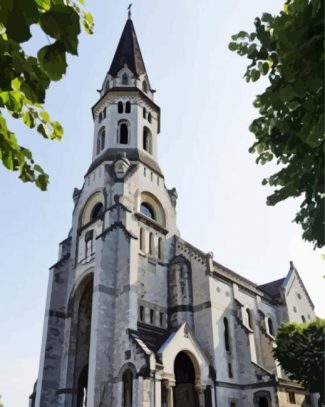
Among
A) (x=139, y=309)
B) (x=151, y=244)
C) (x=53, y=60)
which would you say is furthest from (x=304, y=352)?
(x=53, y=60)

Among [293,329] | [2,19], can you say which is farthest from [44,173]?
[293,329]

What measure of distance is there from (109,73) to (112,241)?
63.0ft

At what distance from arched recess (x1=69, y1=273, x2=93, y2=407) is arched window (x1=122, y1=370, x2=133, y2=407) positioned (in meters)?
5.75

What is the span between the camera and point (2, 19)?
8.22ft

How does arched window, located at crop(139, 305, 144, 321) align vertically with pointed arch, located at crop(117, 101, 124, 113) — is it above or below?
below

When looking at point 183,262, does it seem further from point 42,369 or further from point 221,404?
point 42,369

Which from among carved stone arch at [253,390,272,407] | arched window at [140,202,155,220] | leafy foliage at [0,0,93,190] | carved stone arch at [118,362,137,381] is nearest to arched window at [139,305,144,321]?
carved stone arch at [118,362,137,381]

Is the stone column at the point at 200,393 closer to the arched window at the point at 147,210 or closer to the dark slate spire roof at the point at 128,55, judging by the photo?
the arched window at the point at 147,210

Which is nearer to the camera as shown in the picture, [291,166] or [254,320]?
[291,166]

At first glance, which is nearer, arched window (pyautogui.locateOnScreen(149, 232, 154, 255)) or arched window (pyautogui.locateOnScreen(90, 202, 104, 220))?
arched window (pyautogui.locateOnScreen(149, 232, 154, 255))

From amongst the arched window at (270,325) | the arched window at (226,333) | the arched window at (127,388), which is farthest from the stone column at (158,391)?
the arched window at (270,325)

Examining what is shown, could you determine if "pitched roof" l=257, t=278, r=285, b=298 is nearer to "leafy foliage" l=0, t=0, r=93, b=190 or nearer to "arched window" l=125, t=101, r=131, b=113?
"arched window" l=125, t=101, r=131, b=113

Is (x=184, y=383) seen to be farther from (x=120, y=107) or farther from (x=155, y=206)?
(x=120, y=107)

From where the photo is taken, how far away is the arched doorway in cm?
2491
